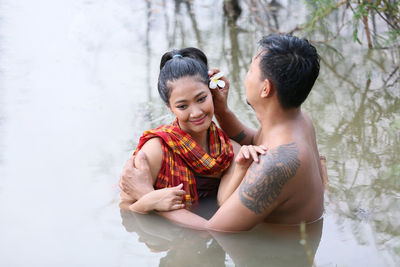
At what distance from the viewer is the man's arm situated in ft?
8.97

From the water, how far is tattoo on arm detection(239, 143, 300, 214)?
400 mm

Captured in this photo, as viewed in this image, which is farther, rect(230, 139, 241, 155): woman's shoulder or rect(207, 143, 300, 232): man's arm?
rect(230, 139, 241, 155): woman's shoulder

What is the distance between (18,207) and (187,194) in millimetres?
1132

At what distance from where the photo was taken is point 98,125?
4.60 m

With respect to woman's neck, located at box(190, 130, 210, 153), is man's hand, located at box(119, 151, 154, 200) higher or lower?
lower

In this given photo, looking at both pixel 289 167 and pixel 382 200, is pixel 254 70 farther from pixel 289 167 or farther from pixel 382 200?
pixel 382 200

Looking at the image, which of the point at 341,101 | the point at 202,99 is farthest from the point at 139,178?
the point at 341,101

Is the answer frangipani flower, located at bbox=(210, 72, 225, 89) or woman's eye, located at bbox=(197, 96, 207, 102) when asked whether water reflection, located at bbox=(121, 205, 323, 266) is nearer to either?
Answer: woman's eye, located at bbox=(197, 96, 207, 102)

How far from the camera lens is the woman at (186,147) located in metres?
3.11

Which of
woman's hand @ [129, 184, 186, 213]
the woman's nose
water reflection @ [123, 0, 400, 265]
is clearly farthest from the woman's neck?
water reflection @ [123, 0, 400, 265]

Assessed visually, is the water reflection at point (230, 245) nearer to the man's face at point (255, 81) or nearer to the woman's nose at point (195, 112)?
the woman's nose at point (195, 112)

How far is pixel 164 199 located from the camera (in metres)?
3.11

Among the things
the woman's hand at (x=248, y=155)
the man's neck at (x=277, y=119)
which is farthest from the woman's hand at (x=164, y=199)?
the man's neck at (x=277, y=119)

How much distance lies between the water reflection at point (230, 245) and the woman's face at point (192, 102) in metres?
0.66
